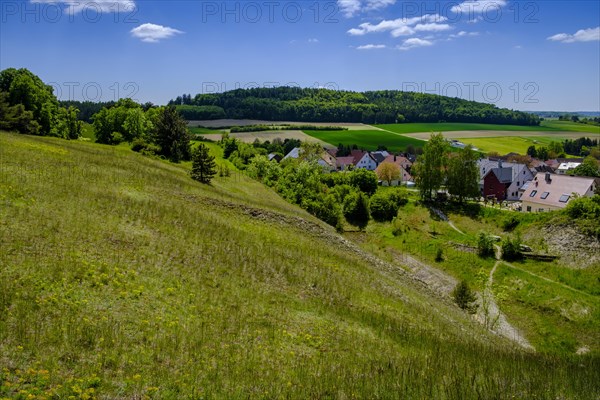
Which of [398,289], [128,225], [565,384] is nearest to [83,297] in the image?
[128,225]

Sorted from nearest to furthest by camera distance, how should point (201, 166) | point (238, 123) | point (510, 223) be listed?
point (201, 166)
point (510, 223)
point (238, 123)

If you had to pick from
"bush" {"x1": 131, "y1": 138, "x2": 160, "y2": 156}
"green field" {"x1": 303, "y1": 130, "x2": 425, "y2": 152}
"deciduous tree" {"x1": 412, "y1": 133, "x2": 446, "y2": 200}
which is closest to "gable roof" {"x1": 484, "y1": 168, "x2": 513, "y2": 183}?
"deciduous tree" {"x1": 412, "y1": 133, "x2": 446, "y2": 200}

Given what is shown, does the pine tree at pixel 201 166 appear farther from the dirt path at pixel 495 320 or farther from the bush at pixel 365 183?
the bush at pixel 365 183

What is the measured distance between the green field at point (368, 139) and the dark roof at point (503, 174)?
65181 millimetres

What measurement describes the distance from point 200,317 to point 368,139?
511 feet

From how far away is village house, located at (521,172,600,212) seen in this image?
215ft

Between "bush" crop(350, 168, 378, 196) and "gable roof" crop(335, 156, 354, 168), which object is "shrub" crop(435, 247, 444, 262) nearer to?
"bush" crop(350, 168, 378, 196)

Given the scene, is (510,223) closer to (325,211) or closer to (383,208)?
(383,208)

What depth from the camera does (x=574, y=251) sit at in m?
48.4

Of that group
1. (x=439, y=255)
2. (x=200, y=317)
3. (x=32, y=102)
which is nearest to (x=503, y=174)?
(x=439, y=255)

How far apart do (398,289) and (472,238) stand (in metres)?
32.3

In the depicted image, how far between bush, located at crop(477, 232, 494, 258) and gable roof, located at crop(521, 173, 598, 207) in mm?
21026

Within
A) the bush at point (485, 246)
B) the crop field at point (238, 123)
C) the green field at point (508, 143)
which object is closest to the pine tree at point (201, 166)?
the bush at point (485, 246)

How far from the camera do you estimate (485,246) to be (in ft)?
171
